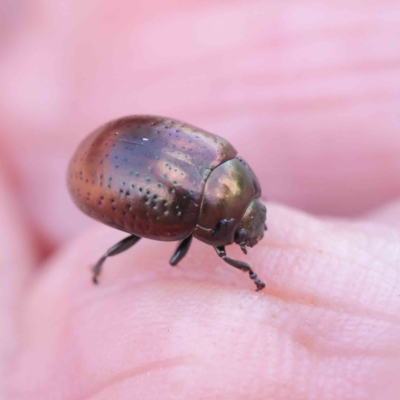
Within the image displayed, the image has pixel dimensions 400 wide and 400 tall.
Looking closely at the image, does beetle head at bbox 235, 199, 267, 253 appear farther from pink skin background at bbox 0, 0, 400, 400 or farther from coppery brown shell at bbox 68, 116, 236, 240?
coppery brown shell at bbox 68, 116, 236, 240

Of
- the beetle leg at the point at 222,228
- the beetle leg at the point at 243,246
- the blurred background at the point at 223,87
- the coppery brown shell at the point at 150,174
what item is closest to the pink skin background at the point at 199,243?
the blurred background at the point at 223,87

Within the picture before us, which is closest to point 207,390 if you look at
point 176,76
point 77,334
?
point 77,334

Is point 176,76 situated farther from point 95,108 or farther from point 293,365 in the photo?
point 293,365

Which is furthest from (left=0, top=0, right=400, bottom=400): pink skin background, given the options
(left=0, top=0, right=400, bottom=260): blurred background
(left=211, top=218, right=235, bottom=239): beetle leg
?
(left=211, top=218, right=235, bottom=239): beetle leg

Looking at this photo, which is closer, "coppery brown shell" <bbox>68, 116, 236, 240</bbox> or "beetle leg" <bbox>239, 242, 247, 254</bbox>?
"coppery brown shell" <bbox>68, 116, 236, 240</bbox>

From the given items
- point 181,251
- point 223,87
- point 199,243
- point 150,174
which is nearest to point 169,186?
point 150,174

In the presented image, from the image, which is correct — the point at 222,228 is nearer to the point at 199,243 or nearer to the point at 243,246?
the point at 243,246
